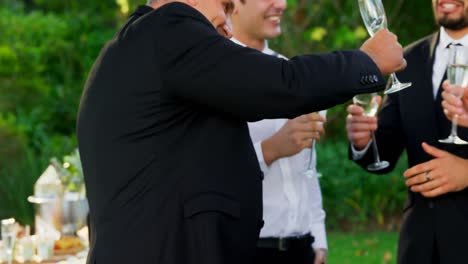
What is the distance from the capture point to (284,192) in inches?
151

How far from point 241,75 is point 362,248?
578 centimetres

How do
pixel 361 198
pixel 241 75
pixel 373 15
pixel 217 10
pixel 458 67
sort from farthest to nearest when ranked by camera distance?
1. pixel 361 198
2. pixel 458 67
3. pixel 373 15
4. pixel 217 10
5. pixel 241 75

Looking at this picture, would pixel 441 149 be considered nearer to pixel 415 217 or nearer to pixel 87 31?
pixel 415 217

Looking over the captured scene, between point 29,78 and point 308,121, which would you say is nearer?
point 308,121

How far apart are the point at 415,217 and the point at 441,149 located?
323mm

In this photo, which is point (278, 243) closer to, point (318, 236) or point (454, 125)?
point (318, 236)

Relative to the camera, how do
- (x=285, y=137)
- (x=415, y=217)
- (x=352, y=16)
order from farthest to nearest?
1. (x=352, y=16)
2. (x=415, y=217)
3. (x=285, y=137)

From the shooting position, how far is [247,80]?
2.49 meters

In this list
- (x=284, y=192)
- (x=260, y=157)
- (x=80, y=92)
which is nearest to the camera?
(x=260, y=157)

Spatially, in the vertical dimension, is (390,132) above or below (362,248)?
above

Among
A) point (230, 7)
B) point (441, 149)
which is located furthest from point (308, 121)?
point (230, 7)

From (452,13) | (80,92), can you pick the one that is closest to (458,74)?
(452,13)

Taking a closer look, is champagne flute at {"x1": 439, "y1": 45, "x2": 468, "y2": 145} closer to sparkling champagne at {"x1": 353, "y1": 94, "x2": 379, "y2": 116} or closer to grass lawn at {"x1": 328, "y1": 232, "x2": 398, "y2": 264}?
sparkling champagne at {"x1": 353, "y1": 94, "x2": 379, "y2": 116}

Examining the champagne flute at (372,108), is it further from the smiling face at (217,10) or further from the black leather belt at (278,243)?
the smiling face at (217,10)
